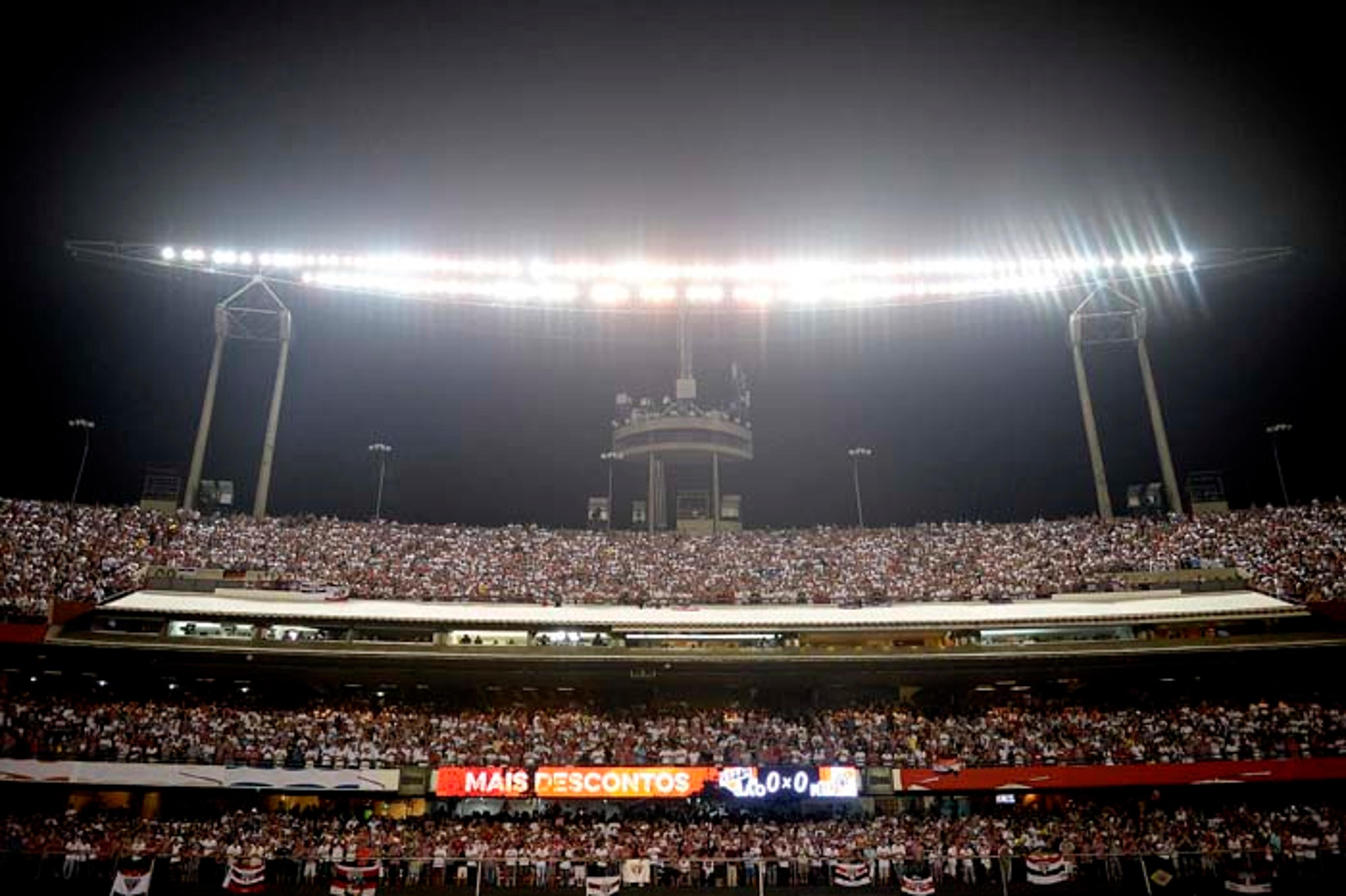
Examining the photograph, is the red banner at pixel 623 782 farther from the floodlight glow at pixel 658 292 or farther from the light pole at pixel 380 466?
the light pole at pixel 380 466

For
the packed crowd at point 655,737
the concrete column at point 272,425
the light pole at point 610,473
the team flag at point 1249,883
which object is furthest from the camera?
the light pole at point 610,473

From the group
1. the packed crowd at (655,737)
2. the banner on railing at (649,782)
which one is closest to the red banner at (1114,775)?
the packed crowd at (655,737)

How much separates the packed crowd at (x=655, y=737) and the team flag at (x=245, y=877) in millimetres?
5458

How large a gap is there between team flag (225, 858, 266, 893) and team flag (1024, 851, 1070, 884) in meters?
24.8

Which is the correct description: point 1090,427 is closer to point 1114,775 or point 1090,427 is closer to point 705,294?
point 1114,775

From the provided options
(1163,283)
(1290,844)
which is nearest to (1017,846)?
(1290,844)

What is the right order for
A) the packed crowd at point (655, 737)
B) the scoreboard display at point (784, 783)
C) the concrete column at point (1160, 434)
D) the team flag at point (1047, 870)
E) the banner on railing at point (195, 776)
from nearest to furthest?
1. the team flag at point (1047, 870)
2. the banner on railing at point (195, 776)
3. the scoreboard display at point (784, 783)
4. the packed crowd at point (655, 737)
5. the concrete column at point (1160, 434)

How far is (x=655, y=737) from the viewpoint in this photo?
33.1 metres

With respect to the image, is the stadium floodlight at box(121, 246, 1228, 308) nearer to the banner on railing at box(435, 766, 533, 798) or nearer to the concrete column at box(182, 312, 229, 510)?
the concrete column at box(182, 312, 229, 510)

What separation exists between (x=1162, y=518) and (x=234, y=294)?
54168 mm

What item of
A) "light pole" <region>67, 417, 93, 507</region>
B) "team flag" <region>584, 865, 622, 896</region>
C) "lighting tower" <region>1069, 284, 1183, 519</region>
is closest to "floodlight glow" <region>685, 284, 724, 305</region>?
"lighting tower" <region>1069, 284, 1183, 519</region>

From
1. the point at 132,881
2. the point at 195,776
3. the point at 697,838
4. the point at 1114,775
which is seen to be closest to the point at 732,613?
the point at 697,838

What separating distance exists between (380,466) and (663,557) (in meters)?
24.0

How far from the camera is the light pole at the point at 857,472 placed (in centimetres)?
5562
